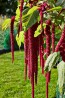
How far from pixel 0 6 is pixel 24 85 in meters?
24.6

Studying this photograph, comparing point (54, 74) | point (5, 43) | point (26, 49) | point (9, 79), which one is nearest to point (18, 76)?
point (9, 79)

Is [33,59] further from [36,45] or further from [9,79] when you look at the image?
[9,79]

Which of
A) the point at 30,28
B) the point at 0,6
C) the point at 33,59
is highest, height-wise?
the point at 30,28

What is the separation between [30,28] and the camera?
4.68 feet

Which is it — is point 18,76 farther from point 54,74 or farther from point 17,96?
point 17,96

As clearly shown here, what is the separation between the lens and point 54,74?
8.16 m

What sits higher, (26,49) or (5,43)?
(26,49)

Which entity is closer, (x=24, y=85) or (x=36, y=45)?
(x=36, y=45)

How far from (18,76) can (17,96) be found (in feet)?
6.75

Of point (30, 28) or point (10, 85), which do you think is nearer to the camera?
point (30, 28)

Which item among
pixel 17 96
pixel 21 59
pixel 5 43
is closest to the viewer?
pixel 17 96

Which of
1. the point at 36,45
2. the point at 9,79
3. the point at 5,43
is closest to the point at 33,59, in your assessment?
the point at 36,45

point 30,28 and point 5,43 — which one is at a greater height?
point 30,28

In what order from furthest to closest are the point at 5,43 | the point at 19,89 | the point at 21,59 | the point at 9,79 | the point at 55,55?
the point at 5,43 → the point at 21,59 → the point at 9,79 → the point at 19,89 → the point at 55,55
